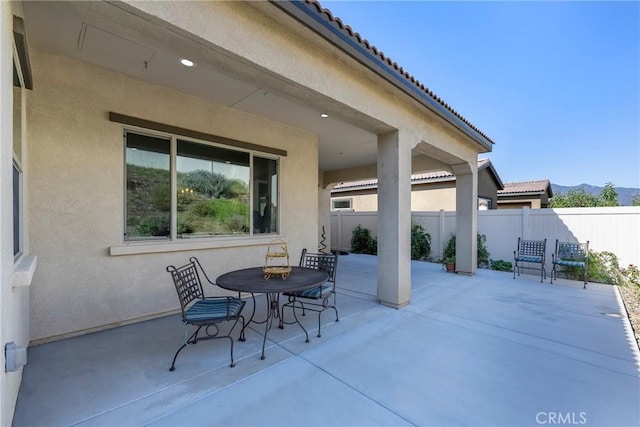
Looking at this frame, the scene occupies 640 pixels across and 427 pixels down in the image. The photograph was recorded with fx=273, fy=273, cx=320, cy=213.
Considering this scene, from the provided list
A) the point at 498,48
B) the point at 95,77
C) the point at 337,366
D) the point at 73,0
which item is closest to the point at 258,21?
the point at 73,0

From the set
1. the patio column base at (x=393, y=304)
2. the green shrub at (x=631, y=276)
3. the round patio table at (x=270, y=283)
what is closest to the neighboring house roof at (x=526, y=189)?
the green shrub at (x=631, y=276)

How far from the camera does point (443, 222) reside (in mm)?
9852

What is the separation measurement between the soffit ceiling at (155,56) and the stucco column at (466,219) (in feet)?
13.7

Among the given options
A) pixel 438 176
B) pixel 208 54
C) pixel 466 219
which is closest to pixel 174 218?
pixel 208 54

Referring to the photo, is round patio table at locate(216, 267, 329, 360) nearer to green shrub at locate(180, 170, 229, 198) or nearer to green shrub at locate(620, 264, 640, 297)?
green shrub at locate(180, 170, 229, 198)

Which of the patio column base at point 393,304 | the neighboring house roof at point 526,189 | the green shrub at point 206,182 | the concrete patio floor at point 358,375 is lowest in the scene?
the concrete patio floor at point 358,375

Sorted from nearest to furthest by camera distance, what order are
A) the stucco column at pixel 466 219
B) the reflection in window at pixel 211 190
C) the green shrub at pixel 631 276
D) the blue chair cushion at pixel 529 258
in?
the reflection in window at pixel 211 190, the green shrub at pixel 631 276, the blue chair cushion at pixel 529 258, the stucco column at pixel 466 219

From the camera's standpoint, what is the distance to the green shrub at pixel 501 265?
326 inches

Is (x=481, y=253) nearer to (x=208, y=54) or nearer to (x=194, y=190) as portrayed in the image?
(x=194, y=190)

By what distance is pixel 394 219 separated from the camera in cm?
482

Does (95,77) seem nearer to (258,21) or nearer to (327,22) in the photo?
(258,21)

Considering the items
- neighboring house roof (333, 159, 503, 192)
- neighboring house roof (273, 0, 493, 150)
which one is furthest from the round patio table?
neighboring house roof (333, 159, 503, 192)

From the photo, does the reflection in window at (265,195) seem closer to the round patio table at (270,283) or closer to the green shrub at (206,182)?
the green shrub at (206,182)

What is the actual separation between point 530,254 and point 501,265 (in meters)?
0.98
